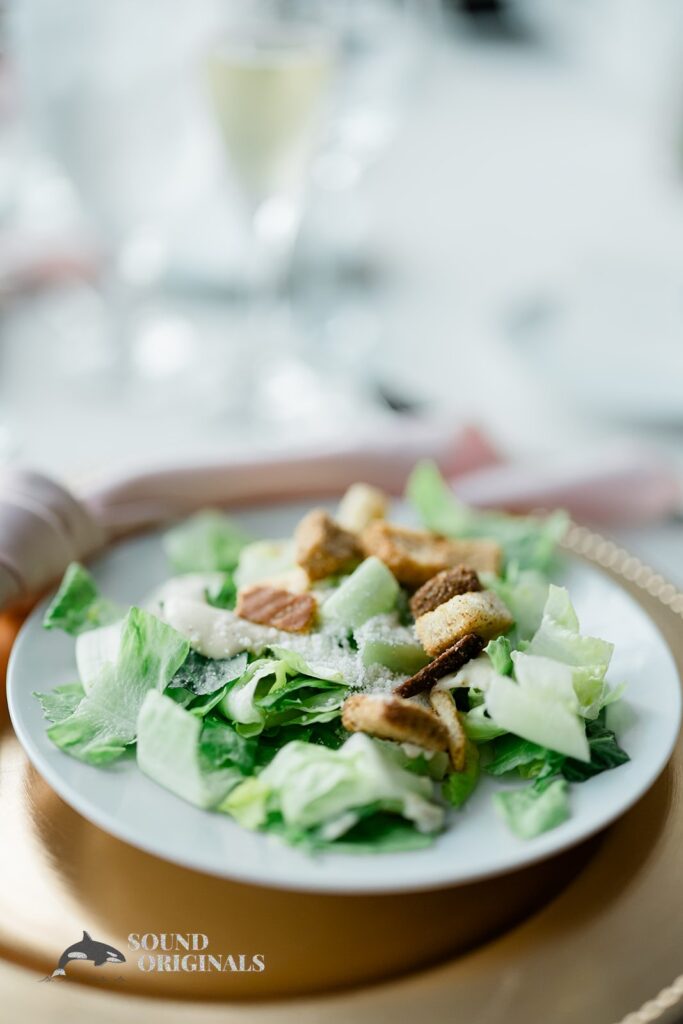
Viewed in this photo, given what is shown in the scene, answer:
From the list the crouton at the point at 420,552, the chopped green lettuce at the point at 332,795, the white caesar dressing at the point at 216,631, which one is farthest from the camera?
the crouton at the point at 420,552

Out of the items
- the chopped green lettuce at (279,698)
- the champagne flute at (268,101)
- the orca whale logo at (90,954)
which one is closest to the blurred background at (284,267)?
the champagne flute at (268,101)

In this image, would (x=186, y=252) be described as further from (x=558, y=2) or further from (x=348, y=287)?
(x=558, y=2)

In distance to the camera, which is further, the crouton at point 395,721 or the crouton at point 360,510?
the crouton at point 360,510

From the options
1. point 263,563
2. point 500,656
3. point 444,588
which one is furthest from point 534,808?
point 263,563

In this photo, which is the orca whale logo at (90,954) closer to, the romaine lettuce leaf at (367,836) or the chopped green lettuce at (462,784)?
the romaine lettuce leaf at (367,836)

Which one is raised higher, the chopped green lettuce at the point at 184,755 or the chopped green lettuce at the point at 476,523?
the chopped green lettuce at the point at 184,755

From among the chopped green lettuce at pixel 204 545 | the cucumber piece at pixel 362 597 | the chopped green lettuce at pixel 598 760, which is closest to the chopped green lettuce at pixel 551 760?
the chopped green lettuce at pixel 598 760

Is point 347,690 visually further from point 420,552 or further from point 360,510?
point 360,510

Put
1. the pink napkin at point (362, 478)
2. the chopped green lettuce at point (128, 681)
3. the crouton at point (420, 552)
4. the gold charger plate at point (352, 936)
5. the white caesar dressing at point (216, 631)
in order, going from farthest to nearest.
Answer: the pink napkin at point (362, 478) → the crouton at point (420, 552) → the white caesar dressing at point (216, 631) → the chopped green lettuce at point (128, 681) → the gold charger plate at point (352, 936)
